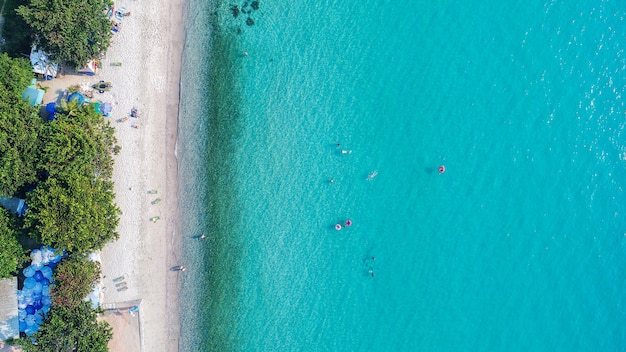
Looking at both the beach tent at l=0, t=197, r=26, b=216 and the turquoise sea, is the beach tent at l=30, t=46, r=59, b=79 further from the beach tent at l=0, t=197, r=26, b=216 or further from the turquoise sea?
the turquoise sea

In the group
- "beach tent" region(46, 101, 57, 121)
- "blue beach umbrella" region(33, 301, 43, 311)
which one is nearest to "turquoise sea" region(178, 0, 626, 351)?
"beach tent" region(46, 101, 57, 121)

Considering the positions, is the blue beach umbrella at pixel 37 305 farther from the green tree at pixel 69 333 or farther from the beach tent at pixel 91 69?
the beach tent at pixel 91 69

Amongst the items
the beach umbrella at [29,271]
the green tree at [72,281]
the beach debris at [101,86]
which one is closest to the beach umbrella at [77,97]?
the beach debris at [101,86]

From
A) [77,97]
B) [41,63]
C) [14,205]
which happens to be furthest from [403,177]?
[14,205]

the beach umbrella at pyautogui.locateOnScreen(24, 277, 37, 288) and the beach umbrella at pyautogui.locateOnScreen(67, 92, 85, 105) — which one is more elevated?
the beach umbrella at pyautogui.locateOnScreen(67, 92, 85, 105)

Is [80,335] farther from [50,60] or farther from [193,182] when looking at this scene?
[50,60]

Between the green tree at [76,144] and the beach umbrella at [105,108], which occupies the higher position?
the beach umbrella at [105,108]

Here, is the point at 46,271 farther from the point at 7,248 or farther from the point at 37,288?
the point at 7,248

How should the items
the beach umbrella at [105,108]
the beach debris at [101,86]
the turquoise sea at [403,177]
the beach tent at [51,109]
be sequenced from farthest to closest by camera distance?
1. the turquoise sea at [403,177]
2. the beach debris at [101,86]
3. the beach umbrella at [105,108]
4. the beach tent at [51,109]
